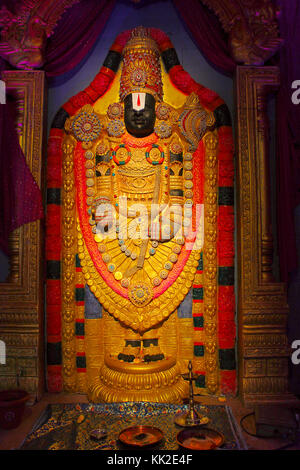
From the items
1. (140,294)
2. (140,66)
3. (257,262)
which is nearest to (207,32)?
(140,66)

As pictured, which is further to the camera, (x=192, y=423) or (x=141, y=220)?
(x=141, y=220)

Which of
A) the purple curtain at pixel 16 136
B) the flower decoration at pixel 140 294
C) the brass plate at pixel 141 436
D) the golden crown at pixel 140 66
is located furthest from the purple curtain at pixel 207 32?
the brass plate at pixel 141 436

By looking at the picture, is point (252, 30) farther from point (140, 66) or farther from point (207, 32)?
point (140, 66)

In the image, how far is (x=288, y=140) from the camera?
346 centimetres

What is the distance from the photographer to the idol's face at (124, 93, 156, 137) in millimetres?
3539

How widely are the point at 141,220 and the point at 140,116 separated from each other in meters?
0.95

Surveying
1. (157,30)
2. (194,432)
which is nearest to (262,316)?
(194,432)

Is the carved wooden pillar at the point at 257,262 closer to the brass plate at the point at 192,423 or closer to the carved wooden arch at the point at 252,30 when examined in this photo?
the carved wooden arch at the point at 252,30

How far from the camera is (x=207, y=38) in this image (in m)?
3.61

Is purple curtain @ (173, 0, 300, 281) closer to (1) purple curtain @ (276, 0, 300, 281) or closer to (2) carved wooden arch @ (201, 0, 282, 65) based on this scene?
(1) purple curtain @ (276, 0, 300, 281)

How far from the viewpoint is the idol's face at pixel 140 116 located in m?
3.54

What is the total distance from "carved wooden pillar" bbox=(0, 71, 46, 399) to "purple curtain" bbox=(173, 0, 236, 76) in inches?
58.3

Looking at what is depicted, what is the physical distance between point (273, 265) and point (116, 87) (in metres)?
2.28

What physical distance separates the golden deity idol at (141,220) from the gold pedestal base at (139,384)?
0.41 feet
